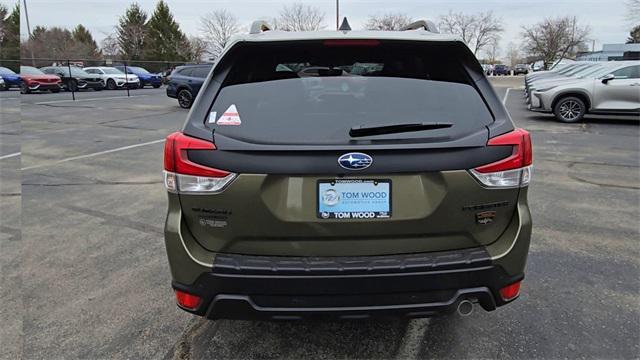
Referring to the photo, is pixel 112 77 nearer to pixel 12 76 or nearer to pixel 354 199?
pixel 12 76

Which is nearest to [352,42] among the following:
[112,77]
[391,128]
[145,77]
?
[391,128]

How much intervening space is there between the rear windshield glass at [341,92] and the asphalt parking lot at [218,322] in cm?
129

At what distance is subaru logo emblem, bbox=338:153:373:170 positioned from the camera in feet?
6.70

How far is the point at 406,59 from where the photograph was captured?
→ 2.40 metres

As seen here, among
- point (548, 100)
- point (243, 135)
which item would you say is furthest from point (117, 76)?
point (243, 135)

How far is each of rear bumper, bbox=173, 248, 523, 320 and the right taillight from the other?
34cm

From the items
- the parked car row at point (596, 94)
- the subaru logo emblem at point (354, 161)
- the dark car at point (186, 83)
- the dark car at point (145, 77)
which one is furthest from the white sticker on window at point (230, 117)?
the dark car at point (145, 77)

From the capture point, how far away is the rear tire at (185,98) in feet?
60.6

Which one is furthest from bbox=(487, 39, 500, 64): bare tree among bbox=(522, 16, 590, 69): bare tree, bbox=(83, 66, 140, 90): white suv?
bbox=(83, 66, 140, 90): white suv

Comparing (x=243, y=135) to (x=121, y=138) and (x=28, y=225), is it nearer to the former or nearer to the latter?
(x=28, y=225)

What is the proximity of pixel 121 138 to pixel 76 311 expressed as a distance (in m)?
8.40

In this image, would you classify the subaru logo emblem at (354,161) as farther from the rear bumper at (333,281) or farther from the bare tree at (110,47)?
the bare tree at (110,47)

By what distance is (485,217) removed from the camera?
2189 millimetres

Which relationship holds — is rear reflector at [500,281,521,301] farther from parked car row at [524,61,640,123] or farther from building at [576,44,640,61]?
building at [576,44,640,61]
